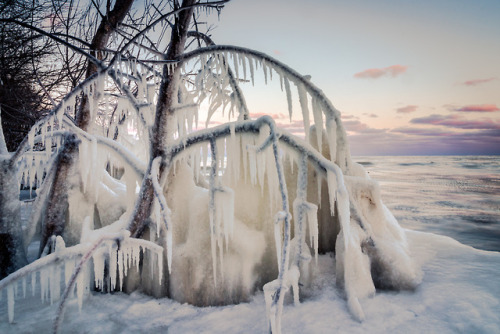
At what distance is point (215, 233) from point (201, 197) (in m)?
0.58

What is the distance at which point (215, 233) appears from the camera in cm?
268

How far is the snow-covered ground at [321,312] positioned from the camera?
2174 millimetres

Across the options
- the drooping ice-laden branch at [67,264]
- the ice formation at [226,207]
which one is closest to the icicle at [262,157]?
the ice formation at [226,207]

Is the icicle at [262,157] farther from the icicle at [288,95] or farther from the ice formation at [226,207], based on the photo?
the icicle at [288,95]

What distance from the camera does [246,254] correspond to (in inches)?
111

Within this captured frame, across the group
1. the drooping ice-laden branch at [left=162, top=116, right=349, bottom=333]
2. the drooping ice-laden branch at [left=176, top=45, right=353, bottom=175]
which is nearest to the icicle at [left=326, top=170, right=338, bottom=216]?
the drooping ice-laden branch at [left=162, top=116, right=349, bottom=333]

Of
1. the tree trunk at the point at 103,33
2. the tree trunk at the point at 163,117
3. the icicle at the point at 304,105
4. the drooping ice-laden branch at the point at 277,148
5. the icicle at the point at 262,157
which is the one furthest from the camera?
Result: the tree trunk at the point at 103,33

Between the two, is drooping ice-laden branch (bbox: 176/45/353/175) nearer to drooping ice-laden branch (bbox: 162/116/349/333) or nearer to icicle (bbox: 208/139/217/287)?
drooping ice-laden branch (bbox: 162/116/349/333)

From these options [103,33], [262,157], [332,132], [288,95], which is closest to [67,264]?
[262,157]

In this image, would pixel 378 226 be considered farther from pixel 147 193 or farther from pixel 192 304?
pixel 147 193

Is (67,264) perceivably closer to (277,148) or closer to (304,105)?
(277,148)

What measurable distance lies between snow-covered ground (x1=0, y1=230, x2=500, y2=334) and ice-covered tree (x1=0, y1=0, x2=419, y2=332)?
0.15 m

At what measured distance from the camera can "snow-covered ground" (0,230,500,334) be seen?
2.17m

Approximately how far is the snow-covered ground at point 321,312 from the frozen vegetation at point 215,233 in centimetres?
2
